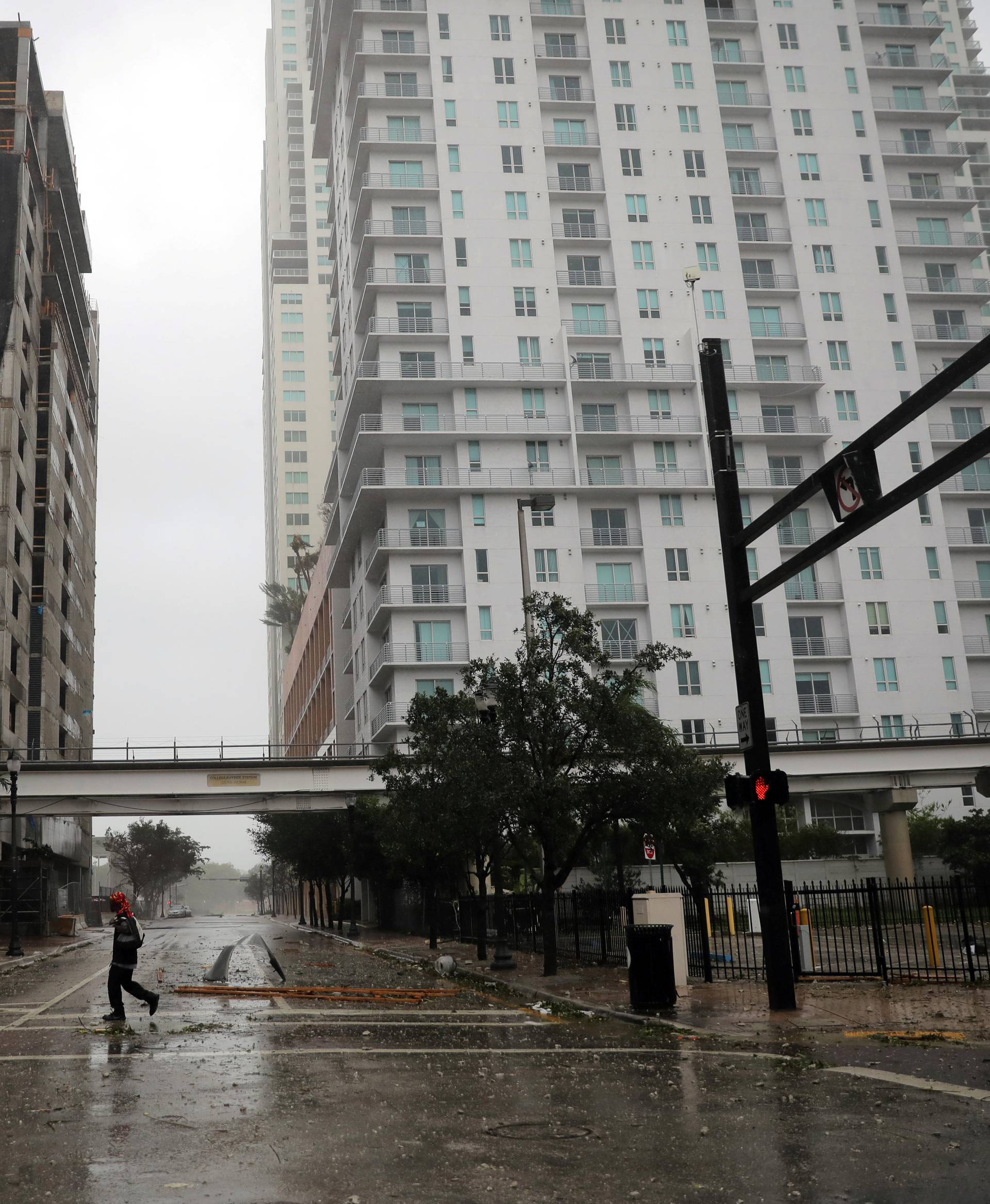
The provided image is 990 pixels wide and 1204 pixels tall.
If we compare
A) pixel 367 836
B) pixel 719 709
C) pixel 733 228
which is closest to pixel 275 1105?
pixel 367 836

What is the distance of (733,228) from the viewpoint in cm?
7700

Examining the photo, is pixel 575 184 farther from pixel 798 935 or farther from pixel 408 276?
pixel 798 935

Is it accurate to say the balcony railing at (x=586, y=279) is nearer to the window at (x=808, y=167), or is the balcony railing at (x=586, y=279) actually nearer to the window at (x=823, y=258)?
the window at (x=823, y=258)

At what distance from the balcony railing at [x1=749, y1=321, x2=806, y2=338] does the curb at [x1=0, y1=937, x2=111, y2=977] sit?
2047 inches

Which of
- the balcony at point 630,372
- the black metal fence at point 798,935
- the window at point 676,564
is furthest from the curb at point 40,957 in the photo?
the balcony at point 630,372

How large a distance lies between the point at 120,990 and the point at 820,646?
6016 centimetres

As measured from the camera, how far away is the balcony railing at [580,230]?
7556 centimetres

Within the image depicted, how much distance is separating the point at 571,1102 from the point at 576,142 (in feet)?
246

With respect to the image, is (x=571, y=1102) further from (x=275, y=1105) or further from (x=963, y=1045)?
(x=963, y=1045)

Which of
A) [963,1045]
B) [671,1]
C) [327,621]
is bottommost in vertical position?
[963,1045]

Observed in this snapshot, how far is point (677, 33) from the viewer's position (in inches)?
3145

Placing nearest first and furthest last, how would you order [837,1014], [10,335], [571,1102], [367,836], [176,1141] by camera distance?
1. [176,1141]
2. [571,1102]
3. [837,1014]
4. [367,836]
5. [10,335]

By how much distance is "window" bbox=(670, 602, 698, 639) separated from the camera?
70.3 meters

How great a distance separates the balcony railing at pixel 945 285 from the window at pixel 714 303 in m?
13.7
